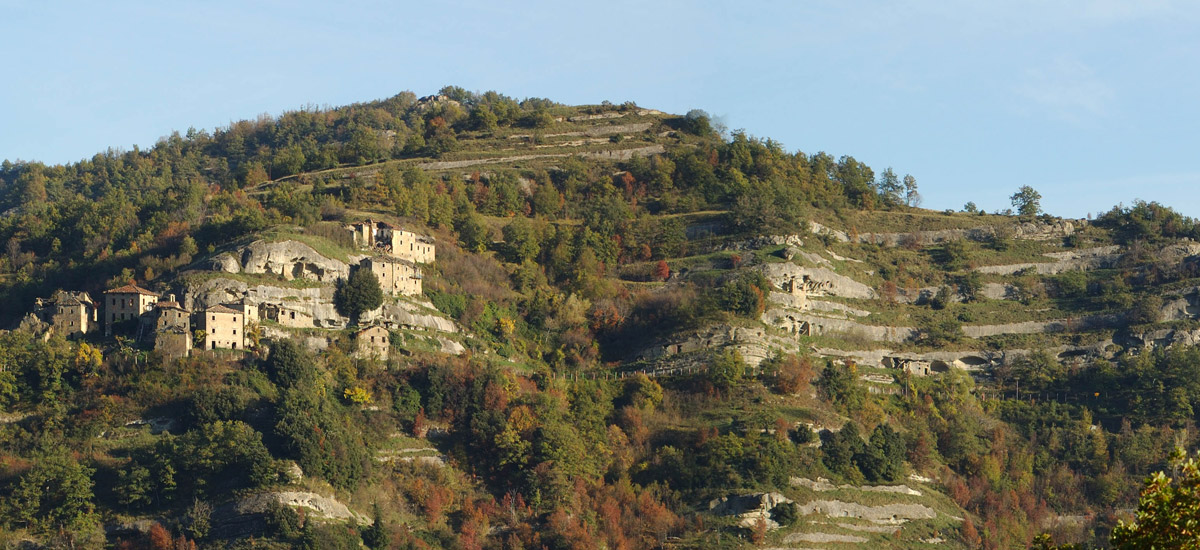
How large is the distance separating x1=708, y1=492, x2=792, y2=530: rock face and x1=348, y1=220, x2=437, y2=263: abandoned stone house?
2845cm

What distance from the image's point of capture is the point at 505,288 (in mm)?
97875

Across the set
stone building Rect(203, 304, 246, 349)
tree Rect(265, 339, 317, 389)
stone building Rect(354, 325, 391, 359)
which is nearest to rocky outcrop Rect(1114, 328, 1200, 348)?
stone building Rect(354, 325, 391, 359)

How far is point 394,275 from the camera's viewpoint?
299ft

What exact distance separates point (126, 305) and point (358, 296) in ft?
41.9

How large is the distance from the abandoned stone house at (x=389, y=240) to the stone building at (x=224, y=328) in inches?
526

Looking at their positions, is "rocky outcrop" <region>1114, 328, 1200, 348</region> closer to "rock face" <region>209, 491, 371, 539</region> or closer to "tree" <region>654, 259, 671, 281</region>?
"tree" <region>654, 259, 671, 281</region>

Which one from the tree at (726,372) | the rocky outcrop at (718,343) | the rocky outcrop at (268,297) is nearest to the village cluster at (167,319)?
the rocky outcrop at (268,297)

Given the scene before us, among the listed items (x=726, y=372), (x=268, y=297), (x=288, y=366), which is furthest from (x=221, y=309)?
(x=726, y=372)

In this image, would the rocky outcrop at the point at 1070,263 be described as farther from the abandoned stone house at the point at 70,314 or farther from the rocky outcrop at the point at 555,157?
the abandoned stone house at the point at 70,314

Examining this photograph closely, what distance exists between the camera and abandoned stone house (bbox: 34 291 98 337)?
82562 millimetres

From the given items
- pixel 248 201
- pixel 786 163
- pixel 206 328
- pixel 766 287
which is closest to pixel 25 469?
pixel 206 328

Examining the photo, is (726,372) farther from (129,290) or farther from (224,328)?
(129,290)

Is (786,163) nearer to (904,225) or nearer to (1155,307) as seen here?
(904,225)

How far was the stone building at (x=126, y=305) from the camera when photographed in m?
82.9
